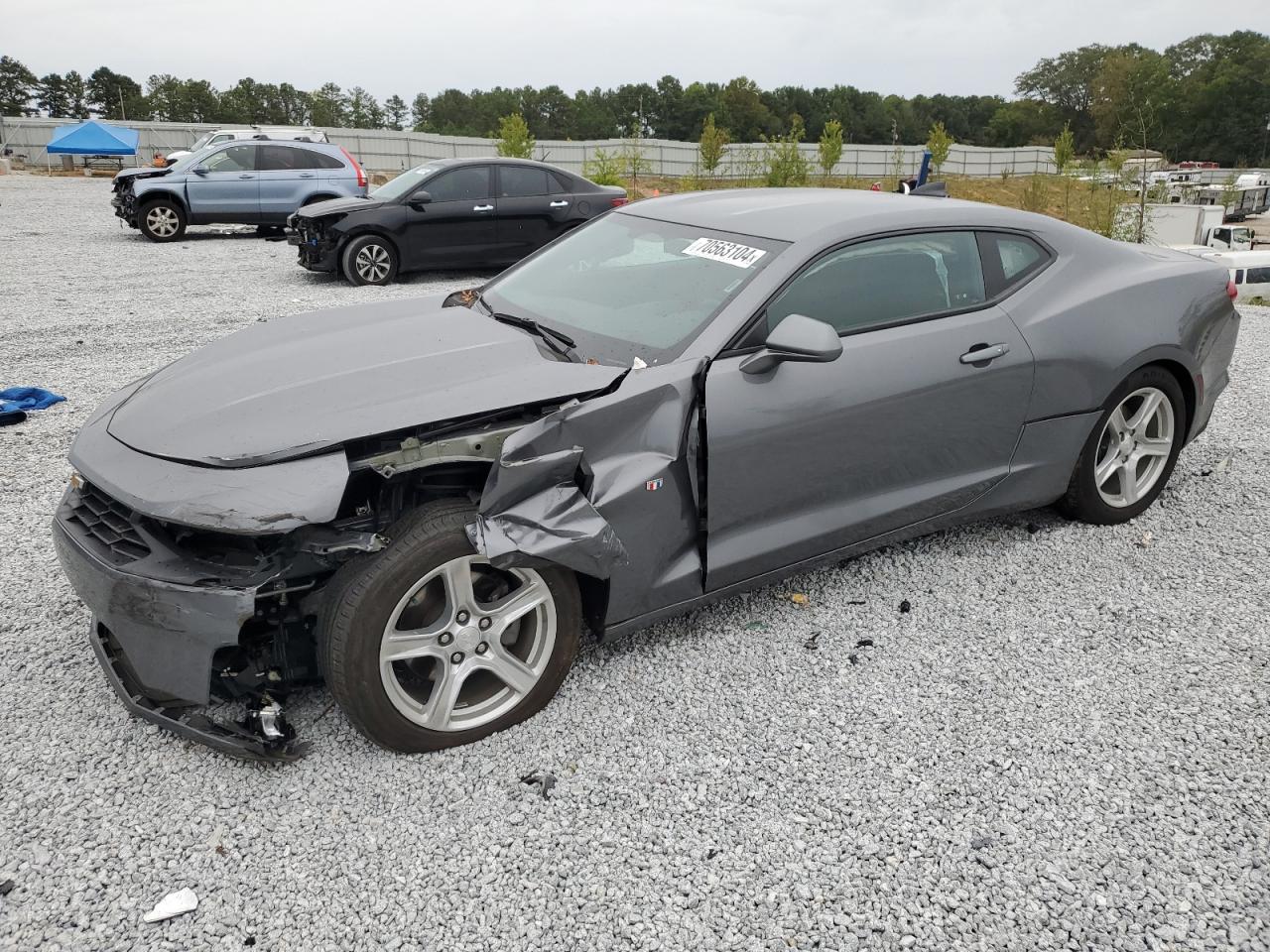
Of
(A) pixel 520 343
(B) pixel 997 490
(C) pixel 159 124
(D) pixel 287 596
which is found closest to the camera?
(D) pixel 287 596

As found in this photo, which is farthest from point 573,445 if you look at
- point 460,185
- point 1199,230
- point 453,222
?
point 1199,230

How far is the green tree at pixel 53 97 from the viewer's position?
251ft

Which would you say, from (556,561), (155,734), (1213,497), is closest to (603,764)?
(556,561)

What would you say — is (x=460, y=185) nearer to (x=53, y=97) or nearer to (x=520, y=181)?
(x=520, y=181)

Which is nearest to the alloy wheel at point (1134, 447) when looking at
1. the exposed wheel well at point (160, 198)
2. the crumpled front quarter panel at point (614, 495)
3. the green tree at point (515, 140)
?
the crumpled front quarter panel at point (614, 495)

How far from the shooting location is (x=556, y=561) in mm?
2750

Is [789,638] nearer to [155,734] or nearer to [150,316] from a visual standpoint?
[155,734]

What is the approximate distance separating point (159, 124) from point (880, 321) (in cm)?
4356

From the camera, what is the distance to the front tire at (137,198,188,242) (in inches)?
572

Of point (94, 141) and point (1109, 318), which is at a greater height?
point (94, 141)

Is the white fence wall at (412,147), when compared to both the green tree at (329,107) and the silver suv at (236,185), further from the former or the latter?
the green tree at (329,107)

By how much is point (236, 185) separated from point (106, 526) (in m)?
13.5

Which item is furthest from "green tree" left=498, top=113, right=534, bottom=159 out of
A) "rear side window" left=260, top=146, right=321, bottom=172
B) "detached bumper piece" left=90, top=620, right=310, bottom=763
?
"detached bumper piece" left=90, top=620, right=310, bottom=763

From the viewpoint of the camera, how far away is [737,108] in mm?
95062
